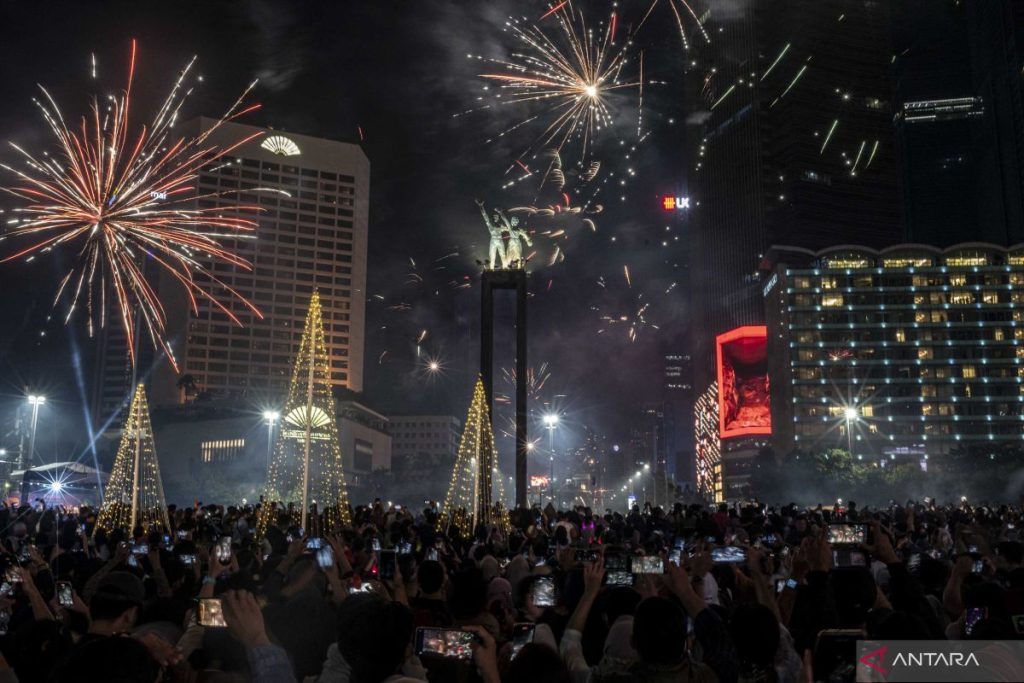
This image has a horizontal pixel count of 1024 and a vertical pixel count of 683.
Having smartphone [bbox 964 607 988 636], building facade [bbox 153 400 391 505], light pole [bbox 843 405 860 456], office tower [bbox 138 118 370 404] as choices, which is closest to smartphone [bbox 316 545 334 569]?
smartphone [bbox 964 607 988 636]

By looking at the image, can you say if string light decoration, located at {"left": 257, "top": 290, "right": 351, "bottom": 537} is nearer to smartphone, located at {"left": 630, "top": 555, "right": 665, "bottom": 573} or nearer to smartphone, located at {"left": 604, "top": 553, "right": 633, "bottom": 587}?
smartphone, located at {"left": 604, "top": 553, "right": 633, "bottom": 587}

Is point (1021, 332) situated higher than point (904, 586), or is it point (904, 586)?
point (1021, 332)

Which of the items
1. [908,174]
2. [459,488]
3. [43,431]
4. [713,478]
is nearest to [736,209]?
[908,174]

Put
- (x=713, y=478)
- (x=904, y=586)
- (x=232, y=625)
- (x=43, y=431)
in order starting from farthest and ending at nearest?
1. (x=713, y=478)
2. (x=43, y=431)
3. (x=904, y=586)
4. (x=232, y=625)

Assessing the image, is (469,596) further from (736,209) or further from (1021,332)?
(736,209)

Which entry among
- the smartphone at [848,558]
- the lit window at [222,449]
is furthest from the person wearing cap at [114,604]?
the lit window at [222,449]

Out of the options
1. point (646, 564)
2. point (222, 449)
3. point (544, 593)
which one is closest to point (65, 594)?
point (544, 593)
